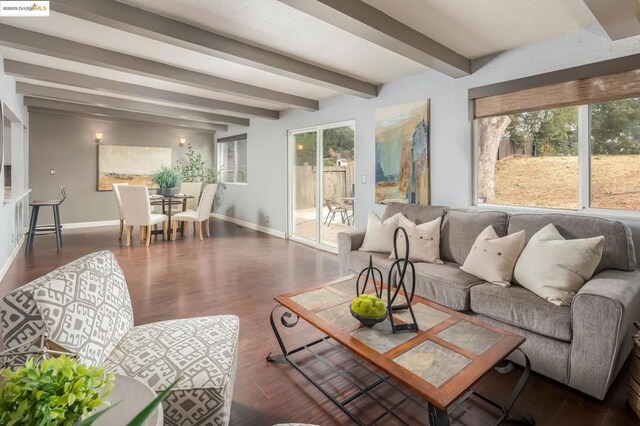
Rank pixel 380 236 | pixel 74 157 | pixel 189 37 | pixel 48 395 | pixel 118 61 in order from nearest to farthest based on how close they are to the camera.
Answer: pixel 48 395, pixel 189 37, pixel 380 236, pixel 118 61, pixel 74 157

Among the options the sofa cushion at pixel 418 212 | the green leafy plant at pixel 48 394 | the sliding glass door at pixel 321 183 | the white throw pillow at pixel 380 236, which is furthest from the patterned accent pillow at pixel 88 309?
the sliding glass door at pixel 321 183

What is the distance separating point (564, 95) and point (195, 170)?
800 centimetres

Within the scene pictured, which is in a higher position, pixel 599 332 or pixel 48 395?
pixel 48 395

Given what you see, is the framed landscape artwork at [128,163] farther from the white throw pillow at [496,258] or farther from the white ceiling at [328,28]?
the white throw pillow at [496,258]

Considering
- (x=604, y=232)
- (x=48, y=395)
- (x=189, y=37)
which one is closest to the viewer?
(x=48, y=395)

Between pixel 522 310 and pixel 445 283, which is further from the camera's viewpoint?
pixel 445 283

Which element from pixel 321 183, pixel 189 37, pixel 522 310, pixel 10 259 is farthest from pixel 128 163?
pixel 522 310

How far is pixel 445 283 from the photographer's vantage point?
2621 millimetres

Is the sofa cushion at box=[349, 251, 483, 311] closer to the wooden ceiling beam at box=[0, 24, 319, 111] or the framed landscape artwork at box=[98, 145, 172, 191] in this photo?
the wooden ceiling beam at box=[0, 24, 319, 111]

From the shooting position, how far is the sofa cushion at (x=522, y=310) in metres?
2.01

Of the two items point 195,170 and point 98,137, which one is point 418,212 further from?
point 98,137

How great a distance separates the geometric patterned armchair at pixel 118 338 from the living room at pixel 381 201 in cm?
1

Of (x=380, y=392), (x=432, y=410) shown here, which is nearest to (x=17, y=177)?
(x=380, y=392)

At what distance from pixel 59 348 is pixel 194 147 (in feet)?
28.5
